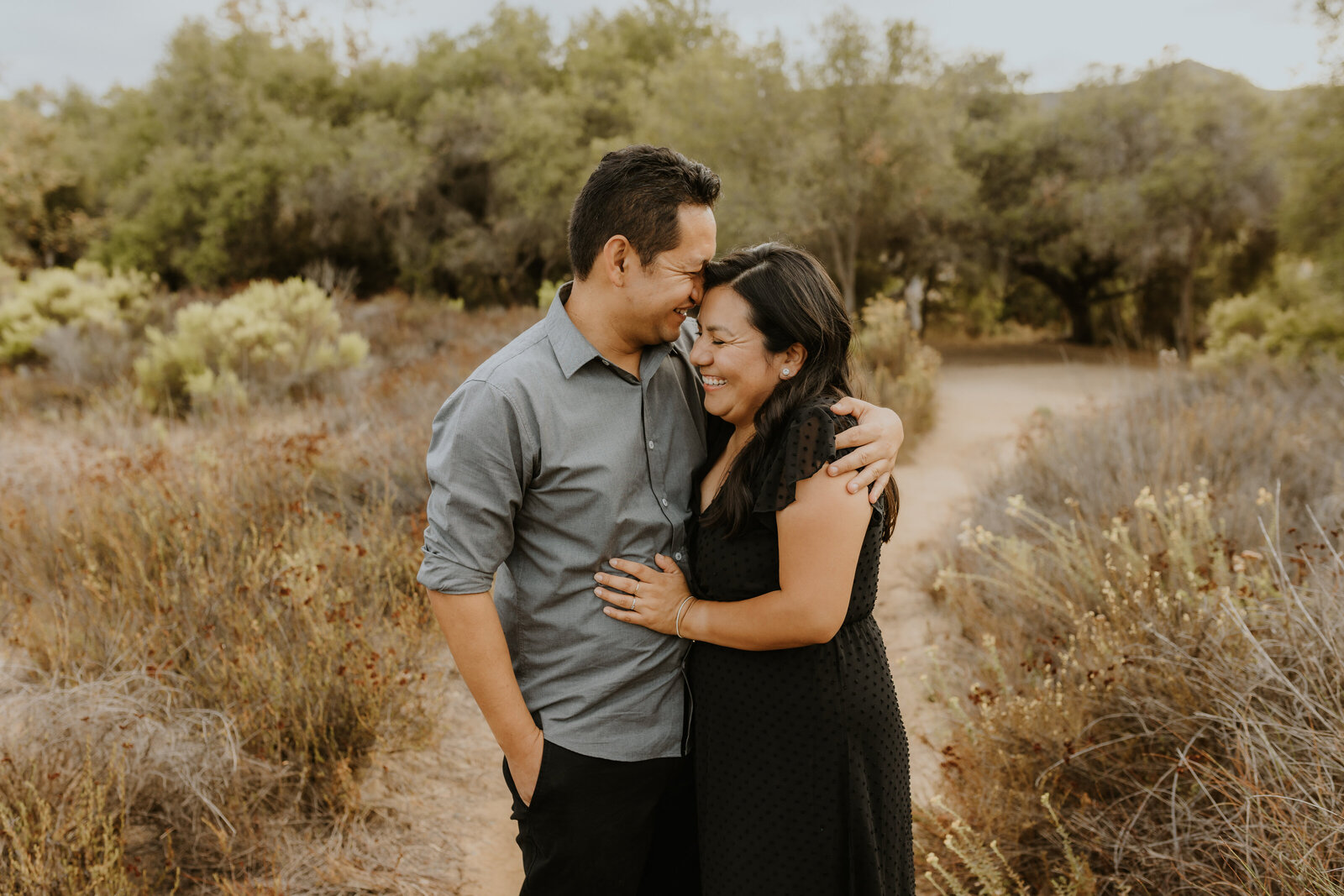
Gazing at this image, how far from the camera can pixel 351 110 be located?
2362cm

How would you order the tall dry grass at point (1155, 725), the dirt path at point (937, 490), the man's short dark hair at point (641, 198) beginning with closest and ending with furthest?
the man's short dark hair at point (641, 198) → the tall dry grass at point (1155, 725) → the dirt path at point (937, 490)

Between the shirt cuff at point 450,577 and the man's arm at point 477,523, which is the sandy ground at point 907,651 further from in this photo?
the shirt cuff at point 450,577

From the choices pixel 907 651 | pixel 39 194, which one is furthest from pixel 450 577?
pixel 39 194

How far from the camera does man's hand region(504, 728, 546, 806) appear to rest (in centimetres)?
169

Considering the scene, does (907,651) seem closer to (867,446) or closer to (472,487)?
(867,446)

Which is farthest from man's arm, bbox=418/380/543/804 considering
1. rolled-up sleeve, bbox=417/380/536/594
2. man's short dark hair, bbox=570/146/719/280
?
man's short dark hair, bbox=570/146/719/280

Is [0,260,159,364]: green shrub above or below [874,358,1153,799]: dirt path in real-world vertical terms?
above

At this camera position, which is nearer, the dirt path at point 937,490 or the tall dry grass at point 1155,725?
the tall dry grass at point 1155,725

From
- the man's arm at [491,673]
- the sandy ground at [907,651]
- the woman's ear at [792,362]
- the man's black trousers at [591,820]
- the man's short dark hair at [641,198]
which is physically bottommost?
the sandy ground at [907,651]

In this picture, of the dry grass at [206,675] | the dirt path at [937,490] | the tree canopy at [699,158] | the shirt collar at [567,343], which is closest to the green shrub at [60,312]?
the dry grass at [206,675]

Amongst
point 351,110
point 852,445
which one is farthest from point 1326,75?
point 351,110

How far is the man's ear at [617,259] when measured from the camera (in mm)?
1720

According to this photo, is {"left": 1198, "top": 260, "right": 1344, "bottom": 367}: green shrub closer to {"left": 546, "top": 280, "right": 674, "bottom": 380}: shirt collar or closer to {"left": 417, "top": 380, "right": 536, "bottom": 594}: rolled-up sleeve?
{"left": 546, "top": 280, "right": 674, "bottom": 380}: shirt collar

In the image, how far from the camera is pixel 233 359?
8.62 m
